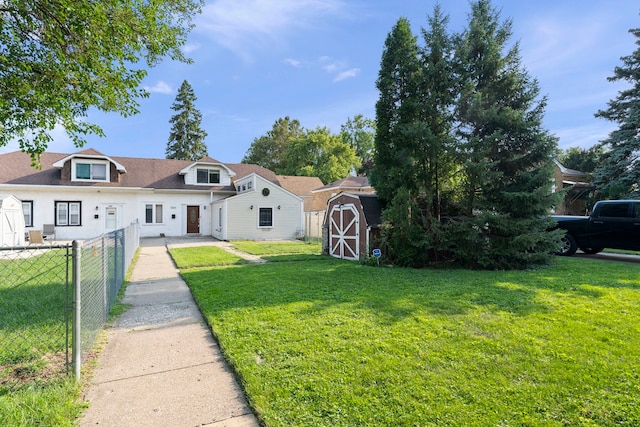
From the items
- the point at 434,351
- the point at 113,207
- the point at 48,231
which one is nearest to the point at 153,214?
the point at 113,207

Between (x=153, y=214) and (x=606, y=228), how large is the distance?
23.3 meters

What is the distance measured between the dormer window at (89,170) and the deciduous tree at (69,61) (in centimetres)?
1507

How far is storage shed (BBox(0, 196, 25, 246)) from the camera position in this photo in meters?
13.2

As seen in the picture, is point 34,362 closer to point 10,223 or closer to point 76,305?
point 76,305

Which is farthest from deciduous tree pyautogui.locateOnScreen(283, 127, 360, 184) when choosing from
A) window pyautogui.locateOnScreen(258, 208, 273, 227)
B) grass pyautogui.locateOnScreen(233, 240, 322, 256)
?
grass pyautogui.locateOnScreen(233, 240, 322, 256)

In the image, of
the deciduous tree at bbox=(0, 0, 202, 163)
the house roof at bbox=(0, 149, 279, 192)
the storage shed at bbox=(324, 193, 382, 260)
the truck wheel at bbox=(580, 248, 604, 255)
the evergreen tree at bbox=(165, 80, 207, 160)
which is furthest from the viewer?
the evergreen tree at bbox=(165, 80, 207, 160)

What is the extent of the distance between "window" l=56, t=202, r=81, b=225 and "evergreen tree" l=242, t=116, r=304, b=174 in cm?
2889

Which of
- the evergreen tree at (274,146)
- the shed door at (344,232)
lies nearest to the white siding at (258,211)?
the shed door at (344,232)

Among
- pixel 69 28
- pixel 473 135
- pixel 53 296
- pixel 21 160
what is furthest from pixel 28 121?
pixel 21 160

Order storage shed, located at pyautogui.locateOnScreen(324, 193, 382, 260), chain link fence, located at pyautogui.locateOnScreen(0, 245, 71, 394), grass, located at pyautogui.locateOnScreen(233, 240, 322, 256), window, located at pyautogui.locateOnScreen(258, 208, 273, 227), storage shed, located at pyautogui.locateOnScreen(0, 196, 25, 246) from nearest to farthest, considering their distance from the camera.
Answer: chain link fence, located at pyautogui.locateOnScreen(0, 245, 71, 394) < storage shed, located at pyautogui.locateOnScreen(324, 193, 382, 260) < storage shed, located at pyautogui.locateOnScreen(0, 196, 25, 246) < grass, located at pyautogui.locateOnScreen(233, 240, 322, 256) < window, located at pyautogui.locateOnScreen(258, 208, 273, 227)

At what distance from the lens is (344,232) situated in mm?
12273

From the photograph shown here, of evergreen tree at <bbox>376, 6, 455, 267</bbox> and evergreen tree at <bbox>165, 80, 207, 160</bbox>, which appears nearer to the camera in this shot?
evergreen tree at <bbox>376, 6, 455, 267</bbox>

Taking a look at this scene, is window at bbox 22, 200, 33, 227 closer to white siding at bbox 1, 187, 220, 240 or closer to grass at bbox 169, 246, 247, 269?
white siding at bbox 1, 187, 220, 240

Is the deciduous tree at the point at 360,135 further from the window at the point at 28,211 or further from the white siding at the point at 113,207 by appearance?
the window at the point at 28,211
